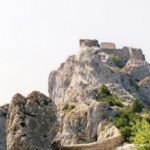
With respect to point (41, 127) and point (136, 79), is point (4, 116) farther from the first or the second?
point (136, 79)

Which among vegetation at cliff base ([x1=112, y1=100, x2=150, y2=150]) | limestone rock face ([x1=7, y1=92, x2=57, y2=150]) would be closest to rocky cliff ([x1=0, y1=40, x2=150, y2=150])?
limestone rock face ([x1=7, y1=92, x2=57, y2=150])

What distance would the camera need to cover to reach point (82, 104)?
165 feet

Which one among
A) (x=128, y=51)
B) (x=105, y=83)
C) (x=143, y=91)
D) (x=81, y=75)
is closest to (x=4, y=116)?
(x=105, y=83)

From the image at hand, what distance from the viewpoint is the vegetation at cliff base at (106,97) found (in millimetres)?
49219

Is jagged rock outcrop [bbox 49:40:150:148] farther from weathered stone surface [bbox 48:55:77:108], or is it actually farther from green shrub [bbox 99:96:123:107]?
green shrub [bbox 99:96:123:107]

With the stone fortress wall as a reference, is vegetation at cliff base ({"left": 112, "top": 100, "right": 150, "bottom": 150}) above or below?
below

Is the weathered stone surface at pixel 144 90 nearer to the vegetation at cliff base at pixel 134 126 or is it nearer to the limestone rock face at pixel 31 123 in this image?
the vegetation at cliff base at pixel 134 126

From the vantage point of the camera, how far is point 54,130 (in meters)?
22.6

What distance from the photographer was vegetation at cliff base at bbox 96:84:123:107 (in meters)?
49.2

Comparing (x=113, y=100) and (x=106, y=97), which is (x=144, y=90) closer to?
(x=106, y=97)

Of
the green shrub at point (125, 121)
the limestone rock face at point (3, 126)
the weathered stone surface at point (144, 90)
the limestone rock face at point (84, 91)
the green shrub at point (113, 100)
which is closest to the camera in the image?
the limestone rock face at point (3, 126)

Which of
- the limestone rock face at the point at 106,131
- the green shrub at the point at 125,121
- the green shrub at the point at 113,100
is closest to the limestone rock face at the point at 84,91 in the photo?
the limestone rock face at the point at 106,131

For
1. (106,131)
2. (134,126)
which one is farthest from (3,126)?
(106,131)

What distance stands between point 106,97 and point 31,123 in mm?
32077
